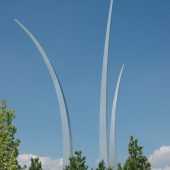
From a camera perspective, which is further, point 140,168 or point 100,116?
point 100,116

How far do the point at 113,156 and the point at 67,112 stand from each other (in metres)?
9.31

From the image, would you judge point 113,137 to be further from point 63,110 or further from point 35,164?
point 35,164

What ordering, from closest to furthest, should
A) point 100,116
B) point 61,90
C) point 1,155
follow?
point 1,155 < point 100,116 < point 61,90

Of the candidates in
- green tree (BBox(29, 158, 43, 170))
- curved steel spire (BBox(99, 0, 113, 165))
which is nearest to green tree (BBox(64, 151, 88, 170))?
green tree (BBox(29, 158, 43, 170))

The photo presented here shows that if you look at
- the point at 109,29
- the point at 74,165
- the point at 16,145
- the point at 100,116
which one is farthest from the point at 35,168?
the point at 109,29

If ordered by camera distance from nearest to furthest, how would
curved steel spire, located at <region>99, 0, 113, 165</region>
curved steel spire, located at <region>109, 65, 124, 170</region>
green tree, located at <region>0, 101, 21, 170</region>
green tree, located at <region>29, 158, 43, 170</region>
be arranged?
1. green tree, located at <region>0, 101, 21, 170</region>
2. green tree, located at <region>29, 158, 43, 170</region>
3. curved steel spire, located at <region>99, 0, 113, 165</region>
4. curved steel spire, located at <region>109, 65, 124, 170</region>

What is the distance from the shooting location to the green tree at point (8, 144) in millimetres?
27531

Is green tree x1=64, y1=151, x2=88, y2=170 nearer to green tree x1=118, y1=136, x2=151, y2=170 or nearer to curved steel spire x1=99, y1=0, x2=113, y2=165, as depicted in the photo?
green tree x1=118, y1=136, x2=151, y2=170

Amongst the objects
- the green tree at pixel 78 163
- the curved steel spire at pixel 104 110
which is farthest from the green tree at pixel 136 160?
the curved steel spire at pixel 104 110

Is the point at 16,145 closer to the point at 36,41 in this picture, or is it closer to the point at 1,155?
the point at 1,155

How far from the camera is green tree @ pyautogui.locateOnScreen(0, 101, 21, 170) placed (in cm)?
2753

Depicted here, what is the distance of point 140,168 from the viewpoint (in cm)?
3597

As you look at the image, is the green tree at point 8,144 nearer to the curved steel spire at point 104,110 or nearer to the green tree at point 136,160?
the green tree at point 136,160

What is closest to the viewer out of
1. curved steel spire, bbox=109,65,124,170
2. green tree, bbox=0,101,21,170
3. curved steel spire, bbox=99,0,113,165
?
green tree, bbox=0,101,21,170
